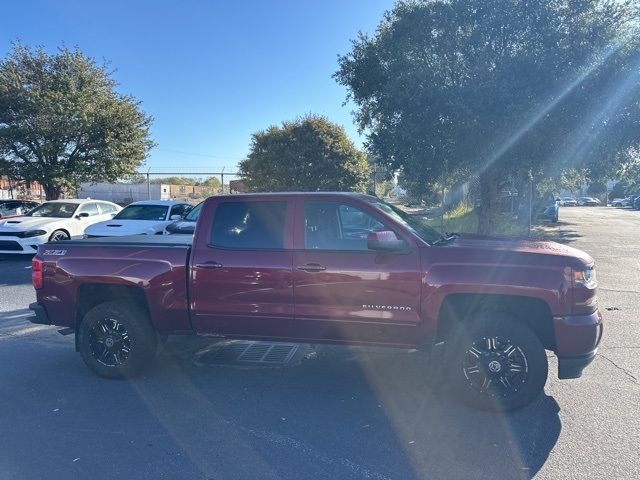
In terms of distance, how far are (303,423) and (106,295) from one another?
2500 mm

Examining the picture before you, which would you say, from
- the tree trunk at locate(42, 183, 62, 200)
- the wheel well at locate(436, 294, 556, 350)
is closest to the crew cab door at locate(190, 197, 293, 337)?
the wheel well at locate(436, 294, 556, 350)

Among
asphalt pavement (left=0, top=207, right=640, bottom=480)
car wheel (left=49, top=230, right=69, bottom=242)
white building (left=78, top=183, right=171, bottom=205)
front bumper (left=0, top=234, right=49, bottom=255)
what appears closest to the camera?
asphalt pavement (left=0, top=207, right=640, bottom=480)

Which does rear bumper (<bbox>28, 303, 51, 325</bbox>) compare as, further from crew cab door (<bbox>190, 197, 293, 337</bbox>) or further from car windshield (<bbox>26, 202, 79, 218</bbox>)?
car windshield (<bbox>26, 202, 79, 218</bbox>)

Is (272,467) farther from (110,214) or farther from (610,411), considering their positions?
(110,214)

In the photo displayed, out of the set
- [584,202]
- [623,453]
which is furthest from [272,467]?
[584,202]

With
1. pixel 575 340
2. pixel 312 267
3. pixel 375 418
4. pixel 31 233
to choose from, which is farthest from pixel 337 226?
pixel 31 233

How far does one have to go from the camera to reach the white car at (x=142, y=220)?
11547 mm

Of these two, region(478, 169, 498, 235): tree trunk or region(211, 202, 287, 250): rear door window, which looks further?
region(478, 169, 498, 235): tree trunk

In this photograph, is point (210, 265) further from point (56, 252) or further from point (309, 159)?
point (309, 159)

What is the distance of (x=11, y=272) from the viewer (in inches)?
423

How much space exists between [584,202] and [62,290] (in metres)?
77.6

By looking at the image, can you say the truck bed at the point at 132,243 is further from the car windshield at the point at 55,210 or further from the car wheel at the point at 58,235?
the car windshield at the point at 55,210

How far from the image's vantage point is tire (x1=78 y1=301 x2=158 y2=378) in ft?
15.9

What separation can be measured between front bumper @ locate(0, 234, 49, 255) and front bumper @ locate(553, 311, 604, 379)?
11772 millimetres
